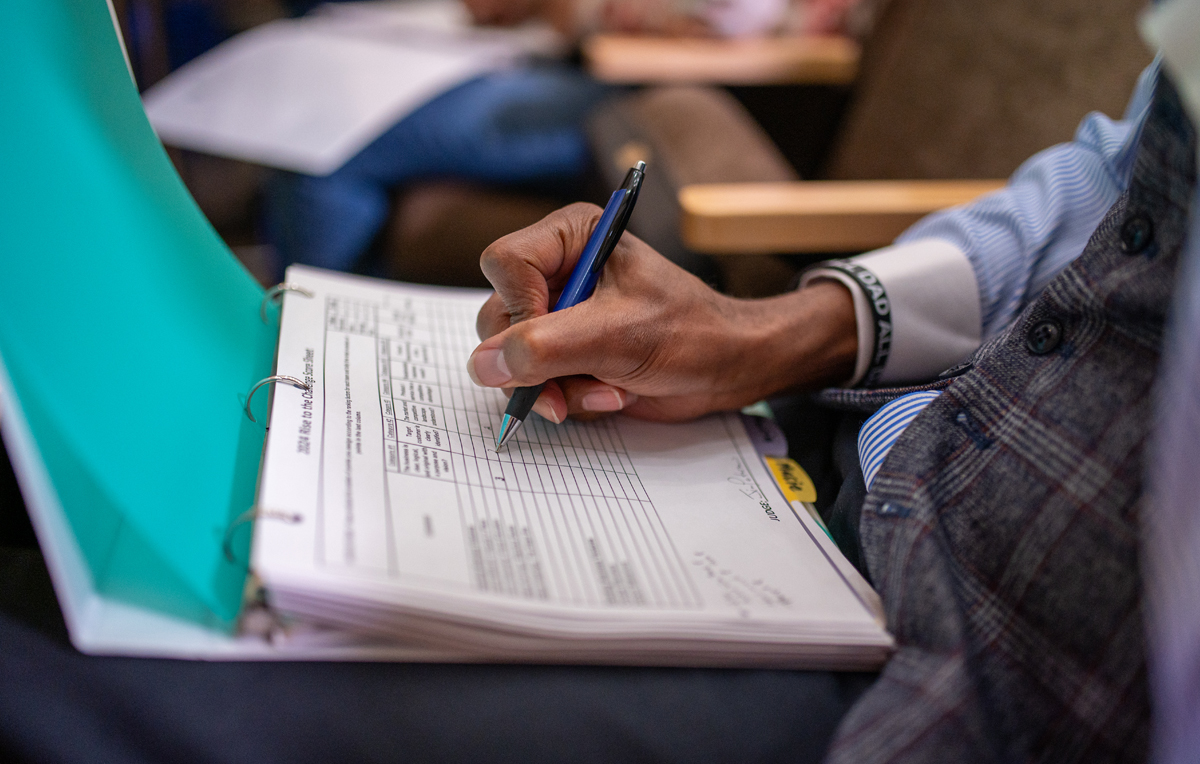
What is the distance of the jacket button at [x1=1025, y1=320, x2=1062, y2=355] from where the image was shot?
42 centimetres

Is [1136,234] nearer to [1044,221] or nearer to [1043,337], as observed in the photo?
[1043,337]

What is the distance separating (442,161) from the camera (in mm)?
1174

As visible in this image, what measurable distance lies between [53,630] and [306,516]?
5.9 inches

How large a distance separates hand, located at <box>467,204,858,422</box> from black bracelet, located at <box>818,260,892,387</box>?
0.02m

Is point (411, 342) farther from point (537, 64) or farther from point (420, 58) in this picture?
point (537, 64)

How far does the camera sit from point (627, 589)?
361 millimetres

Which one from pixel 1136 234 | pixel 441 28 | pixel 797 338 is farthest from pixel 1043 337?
pixel 441 28

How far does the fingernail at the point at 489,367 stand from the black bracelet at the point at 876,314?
0.31 meters

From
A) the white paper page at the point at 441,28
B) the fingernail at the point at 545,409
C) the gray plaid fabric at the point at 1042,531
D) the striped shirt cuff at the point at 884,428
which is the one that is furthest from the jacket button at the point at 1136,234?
the white paper page at the point at 441,28

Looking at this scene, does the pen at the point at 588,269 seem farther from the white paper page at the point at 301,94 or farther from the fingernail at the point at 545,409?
the white paper page at the point at 301,94

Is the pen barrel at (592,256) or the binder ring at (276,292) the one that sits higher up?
the pen barrel at (592,256)

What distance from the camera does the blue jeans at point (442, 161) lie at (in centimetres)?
114

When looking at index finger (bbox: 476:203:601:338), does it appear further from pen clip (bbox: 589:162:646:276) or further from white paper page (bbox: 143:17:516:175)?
white paper page (bbox: 143:17:516:175)

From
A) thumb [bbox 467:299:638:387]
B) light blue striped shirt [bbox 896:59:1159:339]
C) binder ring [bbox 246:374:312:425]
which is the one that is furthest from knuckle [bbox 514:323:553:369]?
light blue striped shirt [bbox 896:59:1159:339]
